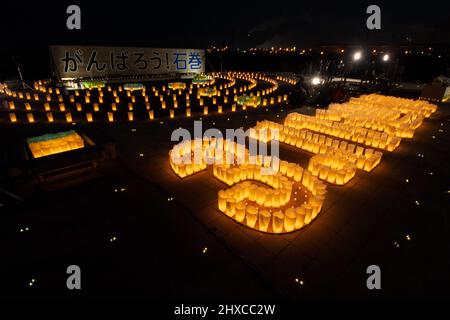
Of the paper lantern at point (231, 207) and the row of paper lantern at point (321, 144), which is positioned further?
the row of paper lantern at point (321, 144)

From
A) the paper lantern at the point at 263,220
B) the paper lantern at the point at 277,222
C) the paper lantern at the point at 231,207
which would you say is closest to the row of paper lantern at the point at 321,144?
the paper lantern at the point at 277,222

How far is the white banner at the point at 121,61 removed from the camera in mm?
13945

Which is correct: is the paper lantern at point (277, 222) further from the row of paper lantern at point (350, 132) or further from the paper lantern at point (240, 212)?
the row of paper lantern at point (350, 132)

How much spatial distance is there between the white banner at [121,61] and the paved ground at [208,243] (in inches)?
478

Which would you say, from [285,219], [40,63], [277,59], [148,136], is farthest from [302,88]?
[40,63]

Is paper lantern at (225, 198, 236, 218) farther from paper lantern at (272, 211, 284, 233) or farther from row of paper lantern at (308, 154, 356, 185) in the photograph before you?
row of paper lantern at (308, 154, 356, 185)

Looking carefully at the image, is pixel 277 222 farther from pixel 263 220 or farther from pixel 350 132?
pixel 350 132

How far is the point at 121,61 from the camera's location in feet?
53.0

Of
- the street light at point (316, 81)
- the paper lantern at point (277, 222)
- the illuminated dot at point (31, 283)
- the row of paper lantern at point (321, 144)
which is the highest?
the street light at point (316, 81)

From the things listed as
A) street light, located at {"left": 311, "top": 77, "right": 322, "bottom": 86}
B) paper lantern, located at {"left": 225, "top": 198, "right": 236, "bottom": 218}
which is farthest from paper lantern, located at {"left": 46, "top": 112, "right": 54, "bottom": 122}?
street light, located at {"left": 311, "top": 77, "right": 322, "bottom": 86}

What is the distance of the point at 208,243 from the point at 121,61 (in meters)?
16.6

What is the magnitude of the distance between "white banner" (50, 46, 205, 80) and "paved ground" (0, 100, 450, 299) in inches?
478

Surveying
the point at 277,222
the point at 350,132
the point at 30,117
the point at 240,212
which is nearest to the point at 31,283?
the point at 240,212

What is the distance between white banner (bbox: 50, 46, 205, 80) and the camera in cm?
1395
